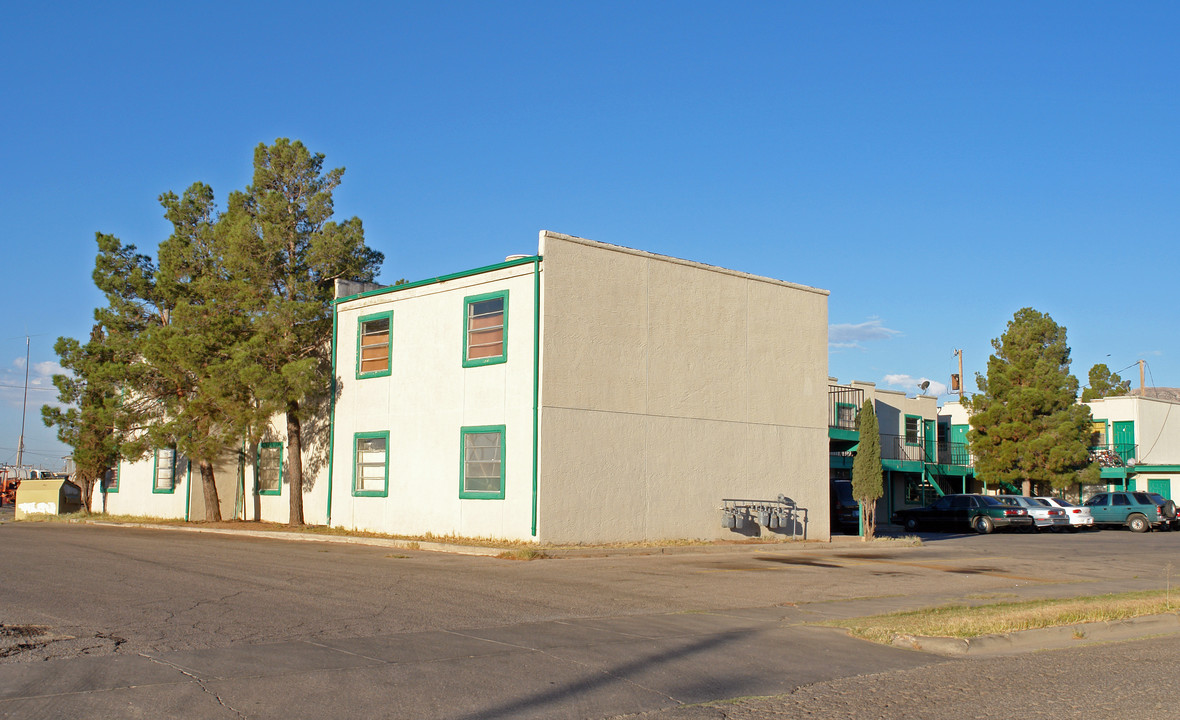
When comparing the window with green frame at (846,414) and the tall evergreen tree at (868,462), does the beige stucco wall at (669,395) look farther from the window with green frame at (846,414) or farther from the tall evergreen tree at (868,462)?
the window with green frame at (846,414)

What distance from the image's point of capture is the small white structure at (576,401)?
2058 centimetres

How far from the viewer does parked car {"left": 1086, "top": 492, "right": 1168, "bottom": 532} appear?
3838cm

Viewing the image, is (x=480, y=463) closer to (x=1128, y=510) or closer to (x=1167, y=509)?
(x=1128, y=510)

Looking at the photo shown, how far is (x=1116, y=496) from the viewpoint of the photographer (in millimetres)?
39500

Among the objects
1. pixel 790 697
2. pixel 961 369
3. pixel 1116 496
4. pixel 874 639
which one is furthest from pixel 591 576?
pixel 961 369

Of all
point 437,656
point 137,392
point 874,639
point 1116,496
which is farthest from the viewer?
point 1116,496

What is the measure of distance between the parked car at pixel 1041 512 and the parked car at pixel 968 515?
316mm

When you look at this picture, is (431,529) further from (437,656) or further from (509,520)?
(437,656)

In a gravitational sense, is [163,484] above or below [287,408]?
below

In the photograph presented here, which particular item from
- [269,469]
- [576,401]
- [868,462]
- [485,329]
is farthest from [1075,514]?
[269,469]

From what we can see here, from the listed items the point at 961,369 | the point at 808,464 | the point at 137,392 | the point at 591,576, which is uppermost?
the point at 961,369

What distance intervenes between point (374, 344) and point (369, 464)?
307 cm

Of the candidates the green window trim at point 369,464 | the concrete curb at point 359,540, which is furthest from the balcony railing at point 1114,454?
the concrete curb at point 359,540

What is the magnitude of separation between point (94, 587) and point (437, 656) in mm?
6351
